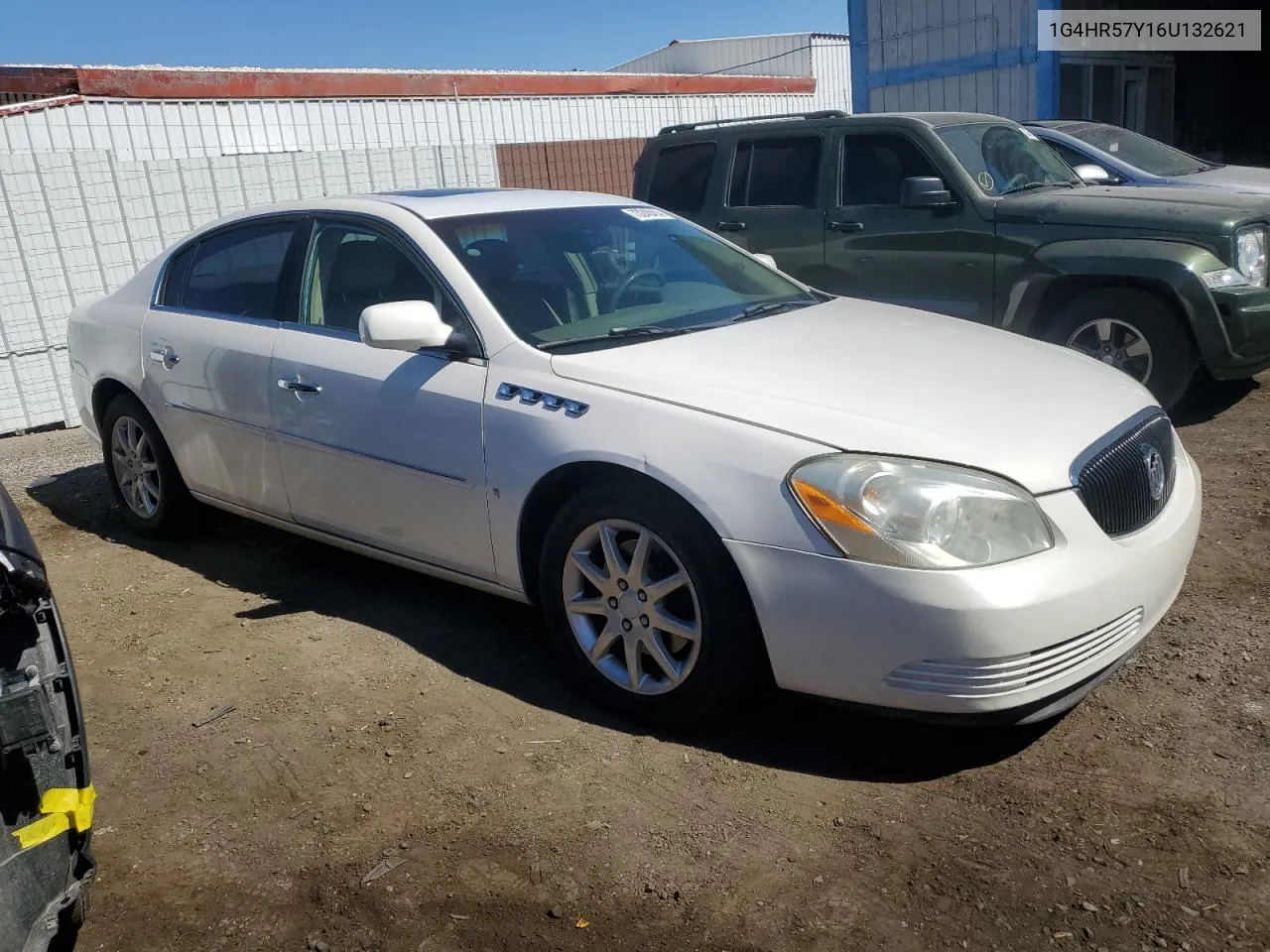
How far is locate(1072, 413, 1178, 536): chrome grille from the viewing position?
10.2 feet

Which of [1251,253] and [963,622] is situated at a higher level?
[1251,253]

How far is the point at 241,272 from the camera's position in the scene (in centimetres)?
497

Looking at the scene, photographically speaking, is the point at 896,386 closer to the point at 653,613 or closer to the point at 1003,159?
the point at 653,613

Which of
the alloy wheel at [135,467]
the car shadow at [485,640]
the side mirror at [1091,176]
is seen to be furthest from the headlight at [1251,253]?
the alloy wheel at [135,467]

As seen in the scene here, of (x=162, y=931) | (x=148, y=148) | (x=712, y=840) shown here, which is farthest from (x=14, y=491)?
(x=148, y=148)

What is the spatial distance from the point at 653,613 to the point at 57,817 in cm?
165

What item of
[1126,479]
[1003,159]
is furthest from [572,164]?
[1126,479]

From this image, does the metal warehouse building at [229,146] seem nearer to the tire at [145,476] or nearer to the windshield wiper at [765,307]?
the tire at [145,476]

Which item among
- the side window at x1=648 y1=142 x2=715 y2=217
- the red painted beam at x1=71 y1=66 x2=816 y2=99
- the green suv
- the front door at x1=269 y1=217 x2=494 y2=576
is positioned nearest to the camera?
the front door at x1=269 y1=217 x2=494 y2=576

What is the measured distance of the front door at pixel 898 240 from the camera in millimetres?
6883

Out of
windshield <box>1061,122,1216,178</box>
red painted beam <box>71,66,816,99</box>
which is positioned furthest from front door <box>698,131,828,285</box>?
red painted beam <box>71,66,816,99</box>

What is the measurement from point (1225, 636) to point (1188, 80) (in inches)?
706

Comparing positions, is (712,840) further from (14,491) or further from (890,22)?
(890,22)

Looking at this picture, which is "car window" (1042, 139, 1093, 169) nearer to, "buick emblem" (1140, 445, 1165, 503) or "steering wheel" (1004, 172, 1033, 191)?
"steering wheel" (1004, 172, 1033, 191)
